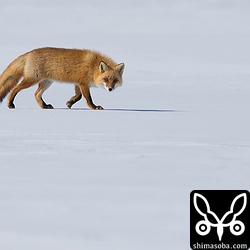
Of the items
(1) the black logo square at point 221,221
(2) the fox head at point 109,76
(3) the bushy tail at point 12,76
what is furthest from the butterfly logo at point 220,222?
(3) the bushy tail at point 12,76

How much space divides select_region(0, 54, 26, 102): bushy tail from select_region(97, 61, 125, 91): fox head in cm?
132

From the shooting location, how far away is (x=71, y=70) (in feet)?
38.3

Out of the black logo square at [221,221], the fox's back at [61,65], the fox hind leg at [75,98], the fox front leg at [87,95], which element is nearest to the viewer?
the black logo square at [221,221]

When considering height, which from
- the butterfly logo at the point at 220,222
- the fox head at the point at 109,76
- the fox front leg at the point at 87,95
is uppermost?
the fox head at the point at 109,76

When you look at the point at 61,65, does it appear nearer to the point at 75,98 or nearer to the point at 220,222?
the point at 75,98

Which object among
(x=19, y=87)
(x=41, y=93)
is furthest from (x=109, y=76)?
(x=19, y=87)

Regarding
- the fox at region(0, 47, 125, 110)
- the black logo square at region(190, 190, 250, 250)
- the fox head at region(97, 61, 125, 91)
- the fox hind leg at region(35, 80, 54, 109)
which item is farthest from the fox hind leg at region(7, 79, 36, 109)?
the black logo square at region(190, 190, 250, 250)

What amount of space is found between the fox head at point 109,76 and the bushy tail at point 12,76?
4.35 feet

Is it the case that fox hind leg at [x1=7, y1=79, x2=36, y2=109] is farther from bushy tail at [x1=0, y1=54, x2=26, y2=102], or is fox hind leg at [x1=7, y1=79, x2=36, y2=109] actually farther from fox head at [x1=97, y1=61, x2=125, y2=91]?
fox head at [x1=97, y1=61, x2=125, y2=91]

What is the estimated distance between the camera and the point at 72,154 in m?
6.75

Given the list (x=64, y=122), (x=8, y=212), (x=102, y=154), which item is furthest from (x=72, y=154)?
(x=64, y=122)

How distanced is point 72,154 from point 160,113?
465cm

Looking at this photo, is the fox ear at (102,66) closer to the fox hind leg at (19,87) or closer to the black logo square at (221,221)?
the fox hind leg at (19,87)

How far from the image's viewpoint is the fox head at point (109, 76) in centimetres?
1149
